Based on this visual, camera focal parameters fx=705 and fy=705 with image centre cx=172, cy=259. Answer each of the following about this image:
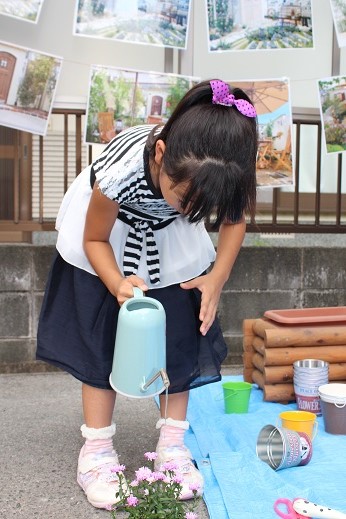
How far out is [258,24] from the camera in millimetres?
4227

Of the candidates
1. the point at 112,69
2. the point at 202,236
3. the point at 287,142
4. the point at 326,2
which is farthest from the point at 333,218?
the point at 202,236

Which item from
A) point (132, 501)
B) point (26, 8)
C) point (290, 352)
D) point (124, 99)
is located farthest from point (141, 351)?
point (26, 8)

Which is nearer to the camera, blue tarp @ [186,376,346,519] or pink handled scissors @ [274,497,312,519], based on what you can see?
pink handled scissors @ [274,497,312,519]

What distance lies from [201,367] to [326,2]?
3.15 m

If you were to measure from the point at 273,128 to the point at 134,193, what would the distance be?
2.22 metres

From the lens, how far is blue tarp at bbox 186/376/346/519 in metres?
2.10

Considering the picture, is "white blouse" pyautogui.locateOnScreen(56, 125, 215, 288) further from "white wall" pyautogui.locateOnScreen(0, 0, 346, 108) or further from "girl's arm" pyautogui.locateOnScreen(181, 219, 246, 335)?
→ "white wall" pyautogui.locateOnScreen(0, 0, 346, 108)

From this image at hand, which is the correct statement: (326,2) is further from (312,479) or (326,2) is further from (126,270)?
(312,479)

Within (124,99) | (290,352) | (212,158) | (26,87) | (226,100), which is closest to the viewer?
(212,158)

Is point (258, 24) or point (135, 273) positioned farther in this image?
point (258, 24)

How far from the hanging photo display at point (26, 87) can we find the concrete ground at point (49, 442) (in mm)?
1435

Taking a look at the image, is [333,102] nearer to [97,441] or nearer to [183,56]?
[183,56]

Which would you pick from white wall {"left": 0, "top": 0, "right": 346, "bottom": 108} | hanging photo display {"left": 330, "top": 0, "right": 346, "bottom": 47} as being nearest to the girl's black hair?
hanging photo display {"left": 330, "top": 0, "right": 346, "bottom": 47}

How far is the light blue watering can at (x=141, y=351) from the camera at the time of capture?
6.46ft
